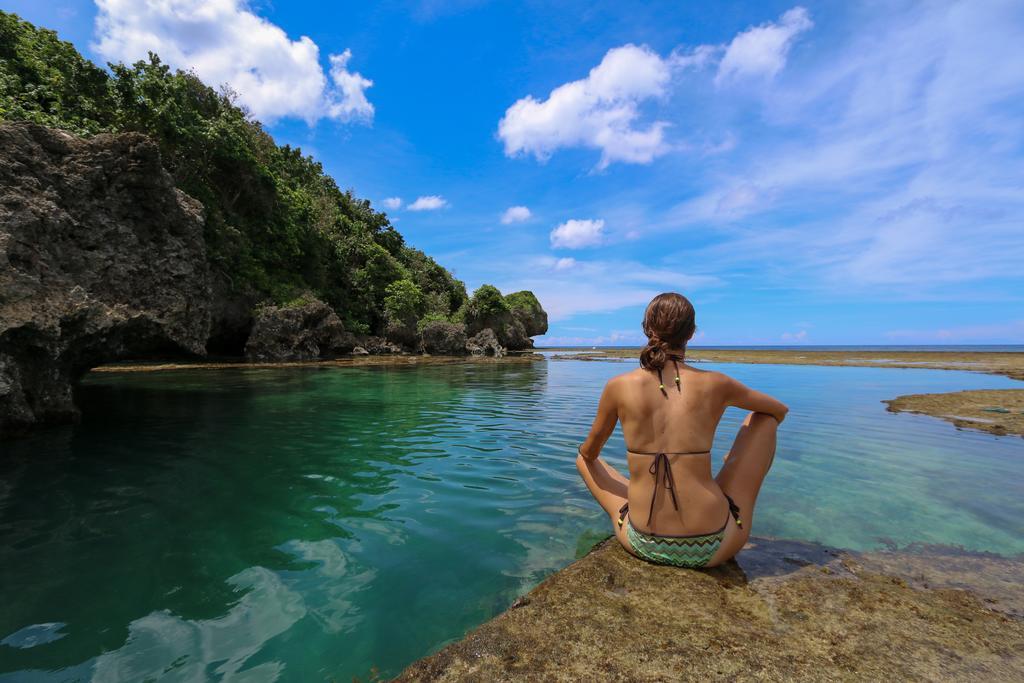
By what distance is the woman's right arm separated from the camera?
305 cm

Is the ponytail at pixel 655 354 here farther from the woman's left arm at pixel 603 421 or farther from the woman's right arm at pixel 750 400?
the woman's right arm at pixel 750 400

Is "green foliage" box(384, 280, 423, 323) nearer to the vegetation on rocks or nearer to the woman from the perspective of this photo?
the vegetation on rocks

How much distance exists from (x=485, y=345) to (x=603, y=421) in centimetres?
4643

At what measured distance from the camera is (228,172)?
92.8 ft

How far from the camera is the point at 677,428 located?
306 centimetres

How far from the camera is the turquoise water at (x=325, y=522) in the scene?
2830 millimetres

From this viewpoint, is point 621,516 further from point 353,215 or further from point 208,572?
point 353,215

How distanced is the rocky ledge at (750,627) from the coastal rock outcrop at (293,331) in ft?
100.0

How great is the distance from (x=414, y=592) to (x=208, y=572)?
1.86m

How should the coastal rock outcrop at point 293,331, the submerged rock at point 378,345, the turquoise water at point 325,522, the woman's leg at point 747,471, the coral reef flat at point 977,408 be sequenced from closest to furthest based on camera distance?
the turquoise water at point 325,522, the woman's leg at point 747,471, the coral reef flat at point 977,408, the coastal rock outcrop at point 293,331, the submerged rock at point 378,345

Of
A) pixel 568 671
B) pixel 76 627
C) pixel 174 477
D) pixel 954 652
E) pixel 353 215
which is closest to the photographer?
pixel 568 671

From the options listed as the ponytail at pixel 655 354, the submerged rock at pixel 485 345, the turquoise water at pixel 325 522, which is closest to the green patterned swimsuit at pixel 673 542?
the ponytail at pixel 655 354

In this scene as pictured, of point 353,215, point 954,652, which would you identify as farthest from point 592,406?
point 353,215

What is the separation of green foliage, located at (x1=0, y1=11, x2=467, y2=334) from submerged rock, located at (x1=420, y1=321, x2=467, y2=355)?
3.64 meters
